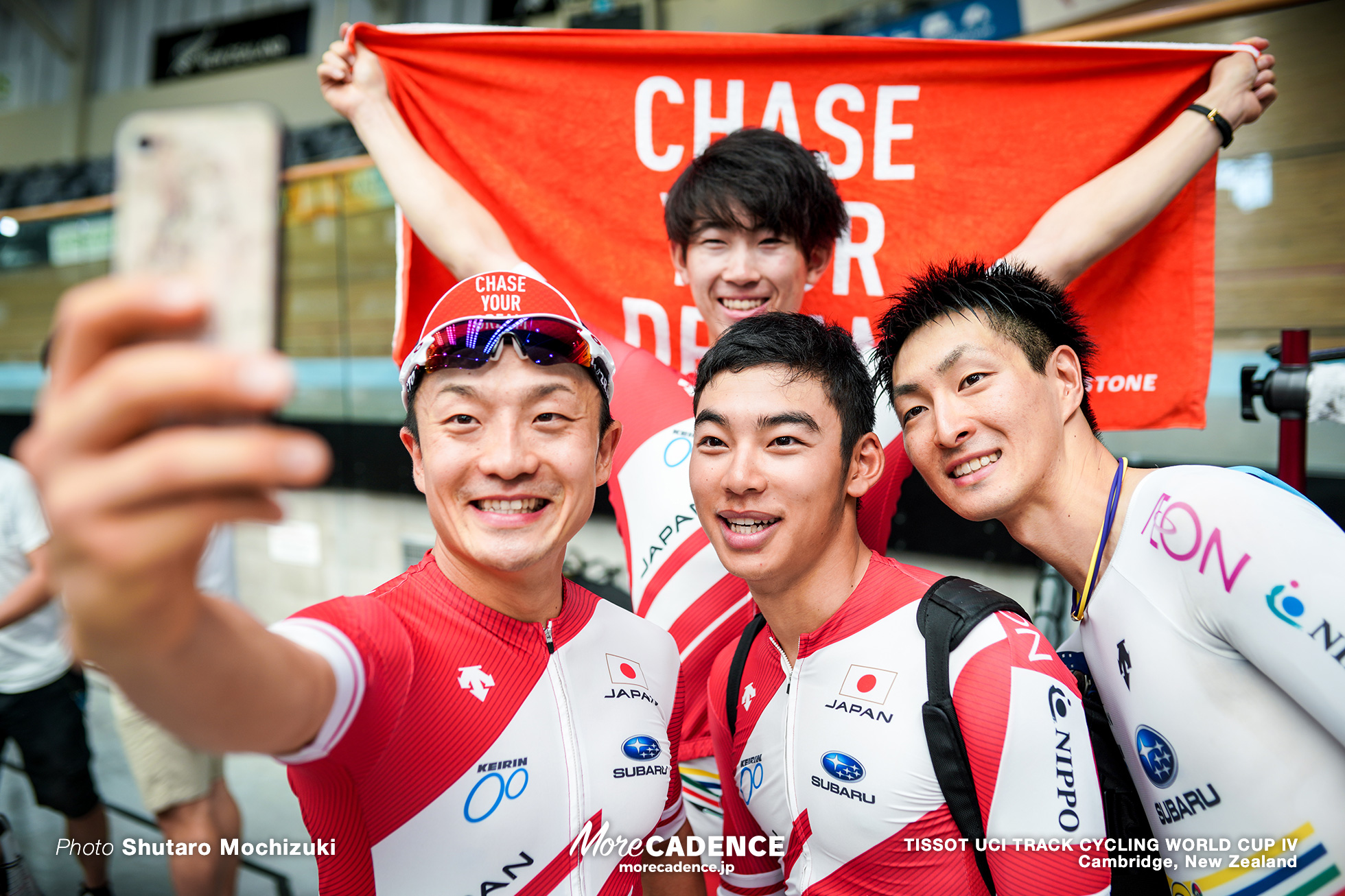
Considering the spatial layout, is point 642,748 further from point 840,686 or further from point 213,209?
point 213,209

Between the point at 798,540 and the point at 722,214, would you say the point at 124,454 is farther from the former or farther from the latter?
the point at 722,214

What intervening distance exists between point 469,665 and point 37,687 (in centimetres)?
315

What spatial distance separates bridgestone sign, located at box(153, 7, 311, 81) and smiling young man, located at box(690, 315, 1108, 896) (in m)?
11.9

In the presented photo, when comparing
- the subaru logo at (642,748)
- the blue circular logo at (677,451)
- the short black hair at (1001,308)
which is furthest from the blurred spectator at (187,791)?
the short black hair at (1001,308)

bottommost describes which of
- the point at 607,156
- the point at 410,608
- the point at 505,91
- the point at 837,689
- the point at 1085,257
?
the point at 837,689

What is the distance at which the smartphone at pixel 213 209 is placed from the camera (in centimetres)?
62

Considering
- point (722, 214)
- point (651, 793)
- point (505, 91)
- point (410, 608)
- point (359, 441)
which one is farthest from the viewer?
point (359, 441)

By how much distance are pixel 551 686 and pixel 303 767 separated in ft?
1.47

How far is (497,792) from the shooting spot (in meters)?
1.38

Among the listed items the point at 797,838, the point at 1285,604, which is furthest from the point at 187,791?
the point at 1285,604

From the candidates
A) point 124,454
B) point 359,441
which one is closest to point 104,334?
point 124,454

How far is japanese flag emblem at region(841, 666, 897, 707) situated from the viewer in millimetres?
1562

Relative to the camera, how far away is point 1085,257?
7.98ft

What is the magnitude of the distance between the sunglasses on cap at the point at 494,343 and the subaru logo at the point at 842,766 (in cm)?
91
